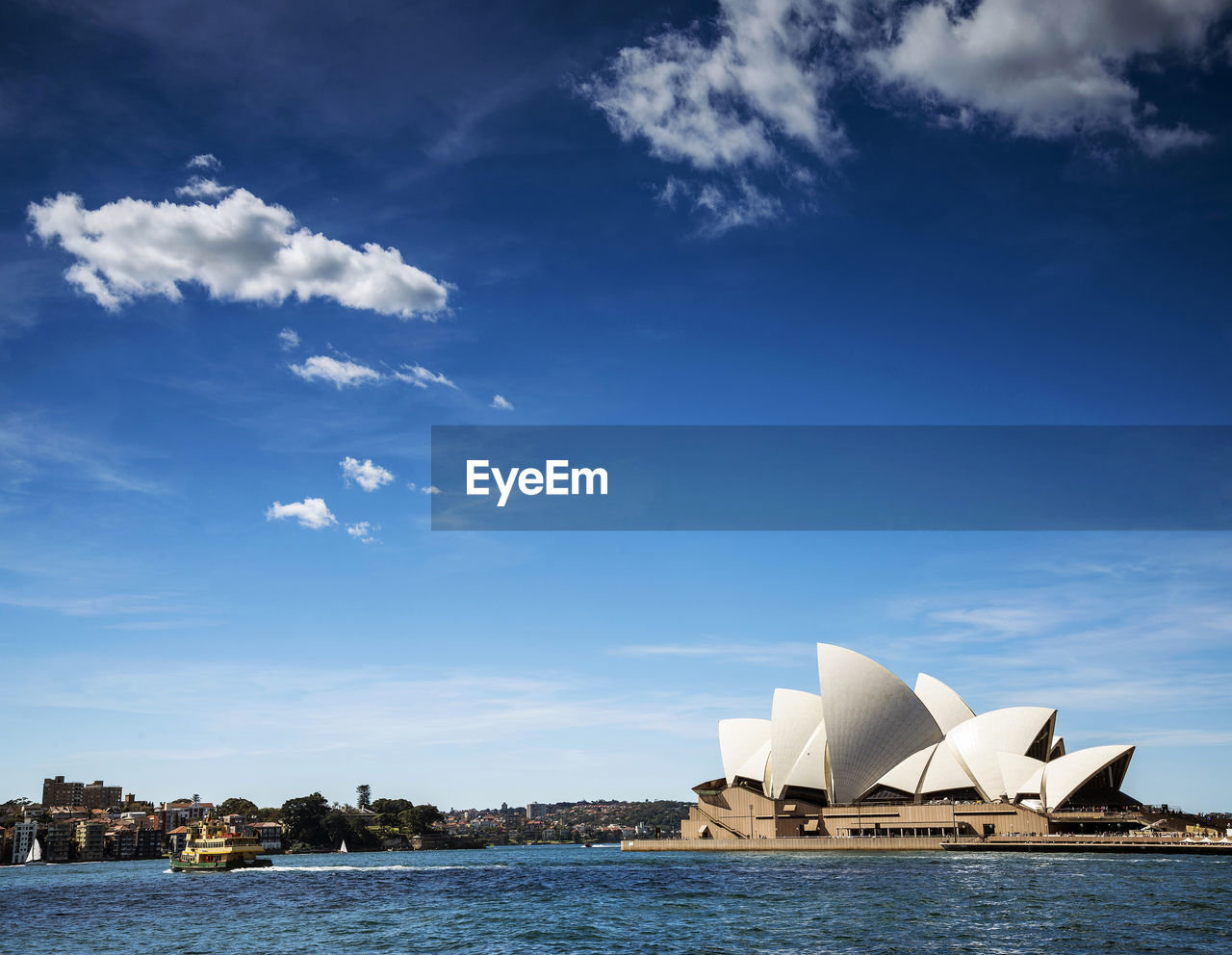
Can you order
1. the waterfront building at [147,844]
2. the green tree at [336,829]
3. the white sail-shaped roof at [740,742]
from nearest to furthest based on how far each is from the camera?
the white sail-shaped roof at [740,742], the waterfront building at [147,844], the green tree at [336,829]

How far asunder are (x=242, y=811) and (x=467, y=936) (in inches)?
5525

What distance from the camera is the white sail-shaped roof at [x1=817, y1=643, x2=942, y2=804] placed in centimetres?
6925

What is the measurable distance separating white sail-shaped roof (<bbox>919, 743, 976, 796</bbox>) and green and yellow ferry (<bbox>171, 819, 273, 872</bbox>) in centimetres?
4908

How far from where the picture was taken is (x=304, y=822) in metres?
141

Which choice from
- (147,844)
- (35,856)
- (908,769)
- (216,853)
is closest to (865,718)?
(908,769)

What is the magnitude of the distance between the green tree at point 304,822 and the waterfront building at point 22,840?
116 ft

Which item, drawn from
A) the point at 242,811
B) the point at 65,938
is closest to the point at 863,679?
the point at 65,938

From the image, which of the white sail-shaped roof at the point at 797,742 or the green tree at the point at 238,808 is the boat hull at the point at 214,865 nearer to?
the white sail-shaped roof at the point at 797,742

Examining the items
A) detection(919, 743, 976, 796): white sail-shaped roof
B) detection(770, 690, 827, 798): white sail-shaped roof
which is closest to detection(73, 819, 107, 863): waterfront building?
detection(770, 690, 827, 798): white sail-shaped roof

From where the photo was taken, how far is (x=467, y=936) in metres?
29.7

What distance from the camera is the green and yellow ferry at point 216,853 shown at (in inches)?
2657

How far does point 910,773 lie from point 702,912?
40.9 m

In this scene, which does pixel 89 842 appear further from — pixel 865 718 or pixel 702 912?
pixel 702 912

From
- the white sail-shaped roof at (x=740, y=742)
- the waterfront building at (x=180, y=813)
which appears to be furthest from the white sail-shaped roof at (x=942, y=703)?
the waterfront building at (x=180, y=813)
